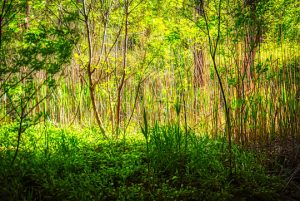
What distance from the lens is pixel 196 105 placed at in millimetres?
3438

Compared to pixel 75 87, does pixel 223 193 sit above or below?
below

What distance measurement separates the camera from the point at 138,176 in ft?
7.34

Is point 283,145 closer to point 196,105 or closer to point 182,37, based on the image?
point 196,105

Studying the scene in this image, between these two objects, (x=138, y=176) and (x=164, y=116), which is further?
(x=164, y=116)

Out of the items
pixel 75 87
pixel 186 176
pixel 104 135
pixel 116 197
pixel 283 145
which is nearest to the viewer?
pixel 116 197

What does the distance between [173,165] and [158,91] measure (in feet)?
6.45

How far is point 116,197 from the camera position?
1971 millimetres

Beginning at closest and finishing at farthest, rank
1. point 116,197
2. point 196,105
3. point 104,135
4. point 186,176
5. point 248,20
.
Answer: point 116,197 → point 186,176 → point 248,20 → point 104,135 → point 196,105

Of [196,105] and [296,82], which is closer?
[296,82]

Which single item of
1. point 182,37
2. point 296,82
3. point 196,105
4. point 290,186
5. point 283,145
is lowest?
point 290,186

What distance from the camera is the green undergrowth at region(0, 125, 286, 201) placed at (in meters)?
2.00

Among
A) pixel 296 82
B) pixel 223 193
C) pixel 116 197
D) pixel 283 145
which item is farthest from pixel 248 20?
pixel 116 197

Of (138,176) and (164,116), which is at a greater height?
(164,116)

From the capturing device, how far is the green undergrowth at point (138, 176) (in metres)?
2.00
